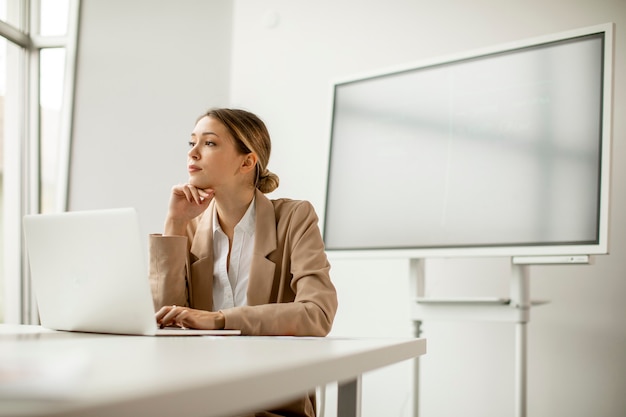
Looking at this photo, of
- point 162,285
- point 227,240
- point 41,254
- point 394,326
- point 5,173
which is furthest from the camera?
point 5,173

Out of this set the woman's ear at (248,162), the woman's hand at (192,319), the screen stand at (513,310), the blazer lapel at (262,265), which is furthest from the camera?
the screen stand at (513,310)

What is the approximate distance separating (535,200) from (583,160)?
209 mm

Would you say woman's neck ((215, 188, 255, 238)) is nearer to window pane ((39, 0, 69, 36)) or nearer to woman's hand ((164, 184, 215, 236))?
woman's hand ((164, 184, 215, 236))

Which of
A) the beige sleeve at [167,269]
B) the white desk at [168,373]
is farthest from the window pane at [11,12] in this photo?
the white desk at [168,373]

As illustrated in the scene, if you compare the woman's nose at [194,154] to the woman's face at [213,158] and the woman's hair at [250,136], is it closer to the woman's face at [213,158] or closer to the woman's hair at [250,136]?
the woman's face at [213,158]

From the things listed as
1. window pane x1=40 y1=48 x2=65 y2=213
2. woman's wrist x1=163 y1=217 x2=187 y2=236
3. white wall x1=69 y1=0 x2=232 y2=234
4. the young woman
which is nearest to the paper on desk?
the young woman

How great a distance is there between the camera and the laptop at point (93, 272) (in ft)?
3.48

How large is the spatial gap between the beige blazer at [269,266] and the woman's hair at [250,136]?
129 mm

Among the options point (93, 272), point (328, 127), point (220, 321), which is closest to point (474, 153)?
point (328, 127)

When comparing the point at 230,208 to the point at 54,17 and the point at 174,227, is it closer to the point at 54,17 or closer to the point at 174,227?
the point at 174,227

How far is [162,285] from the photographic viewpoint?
1.59 metres

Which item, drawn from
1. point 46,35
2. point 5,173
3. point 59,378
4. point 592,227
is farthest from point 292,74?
point 59,378

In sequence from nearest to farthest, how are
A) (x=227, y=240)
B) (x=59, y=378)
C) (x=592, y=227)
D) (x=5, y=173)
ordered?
(x=59, y=378) → (x=227, y=240) → (x=592, y=227) → (x=5, y=173)

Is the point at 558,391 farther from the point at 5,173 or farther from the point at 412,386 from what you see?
the point at 5,173
